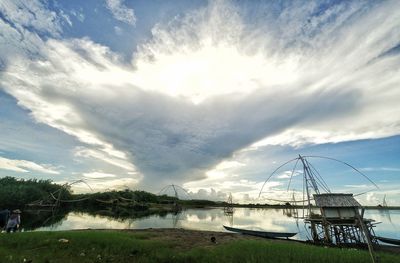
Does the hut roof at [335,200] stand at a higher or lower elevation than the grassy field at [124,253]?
higher

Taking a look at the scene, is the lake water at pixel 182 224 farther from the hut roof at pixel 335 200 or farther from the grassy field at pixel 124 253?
the grassy field at pixel 124 253

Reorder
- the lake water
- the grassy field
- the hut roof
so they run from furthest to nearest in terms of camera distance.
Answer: the lake water, the hut roof, the grassy field

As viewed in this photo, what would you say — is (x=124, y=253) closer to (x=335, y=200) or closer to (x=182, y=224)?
(x=335, y=200)

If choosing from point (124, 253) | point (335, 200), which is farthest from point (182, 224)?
point (124, 253)

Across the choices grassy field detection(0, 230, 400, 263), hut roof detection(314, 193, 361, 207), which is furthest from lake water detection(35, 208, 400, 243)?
grassy field detection(0, 230, 400, 263)

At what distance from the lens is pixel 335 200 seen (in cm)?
2655

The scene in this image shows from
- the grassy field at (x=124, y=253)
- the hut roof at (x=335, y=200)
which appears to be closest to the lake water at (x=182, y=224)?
the hut roof at (x=335, y=200)

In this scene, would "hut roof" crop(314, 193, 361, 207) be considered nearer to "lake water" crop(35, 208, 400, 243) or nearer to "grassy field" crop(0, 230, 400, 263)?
"lake water" crop(35, 208, 400, 243)

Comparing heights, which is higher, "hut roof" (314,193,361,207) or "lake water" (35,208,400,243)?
"hut roof" (314,193,361,207)

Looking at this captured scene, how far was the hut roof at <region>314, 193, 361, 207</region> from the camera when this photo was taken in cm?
2620

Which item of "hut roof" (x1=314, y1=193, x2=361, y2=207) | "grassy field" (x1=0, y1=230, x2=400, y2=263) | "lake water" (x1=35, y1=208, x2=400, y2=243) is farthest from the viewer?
"lake water" (x1=35, y1=208, x2=400, y2=243)

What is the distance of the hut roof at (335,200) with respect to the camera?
2620 cm

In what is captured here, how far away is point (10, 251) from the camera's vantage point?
13211mm

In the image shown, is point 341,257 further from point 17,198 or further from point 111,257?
point 17,198
